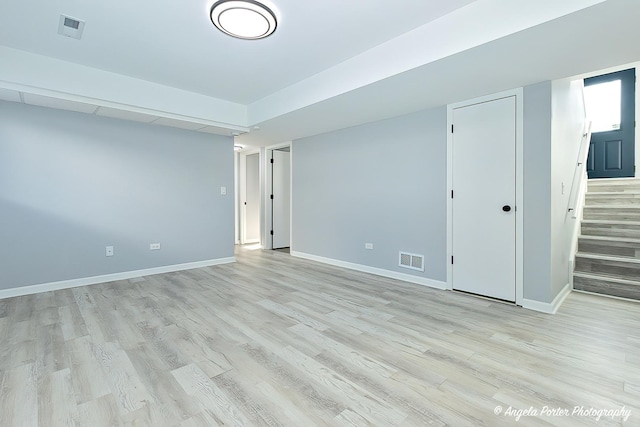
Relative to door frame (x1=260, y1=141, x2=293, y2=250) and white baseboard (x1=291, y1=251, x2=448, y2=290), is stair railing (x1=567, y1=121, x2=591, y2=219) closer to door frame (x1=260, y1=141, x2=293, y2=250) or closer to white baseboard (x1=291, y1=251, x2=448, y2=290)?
white baseboard (x1=291, y1=251, x2=448, y2=290)

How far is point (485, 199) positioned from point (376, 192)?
148 centimetres

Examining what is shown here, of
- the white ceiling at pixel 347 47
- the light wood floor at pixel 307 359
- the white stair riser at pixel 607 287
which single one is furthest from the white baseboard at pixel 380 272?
the white ceiling at pixel 347 47

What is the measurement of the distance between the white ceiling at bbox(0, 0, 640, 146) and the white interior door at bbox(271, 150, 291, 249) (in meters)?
2.81

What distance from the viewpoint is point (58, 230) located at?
12.0 ft

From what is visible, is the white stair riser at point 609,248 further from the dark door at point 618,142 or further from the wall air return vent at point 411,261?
the dark door at point 618,142

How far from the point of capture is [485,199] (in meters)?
3.32

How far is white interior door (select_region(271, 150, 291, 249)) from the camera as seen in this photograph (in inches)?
263

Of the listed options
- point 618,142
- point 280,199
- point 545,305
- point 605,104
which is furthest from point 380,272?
point 605,104

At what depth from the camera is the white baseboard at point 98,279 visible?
3.42 m

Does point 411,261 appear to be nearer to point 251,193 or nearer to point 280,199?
point 280,199

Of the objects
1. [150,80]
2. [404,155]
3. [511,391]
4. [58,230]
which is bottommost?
[511,391]

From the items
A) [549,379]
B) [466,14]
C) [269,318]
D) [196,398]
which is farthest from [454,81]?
[196,398]

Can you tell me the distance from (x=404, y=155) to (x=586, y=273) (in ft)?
8.63

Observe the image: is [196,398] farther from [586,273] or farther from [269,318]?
[586,273]
